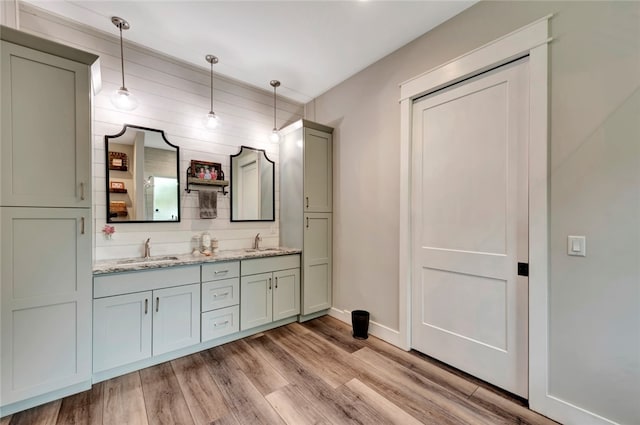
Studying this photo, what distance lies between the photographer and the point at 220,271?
2.61 meters

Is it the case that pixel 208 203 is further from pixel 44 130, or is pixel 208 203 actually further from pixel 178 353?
pixel 178 353

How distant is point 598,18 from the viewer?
1535 mm

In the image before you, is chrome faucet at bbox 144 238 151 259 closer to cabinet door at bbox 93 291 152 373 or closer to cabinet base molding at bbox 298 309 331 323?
cabinet door at bbox 93 291 152 373

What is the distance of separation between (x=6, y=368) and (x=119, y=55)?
8.70 ft

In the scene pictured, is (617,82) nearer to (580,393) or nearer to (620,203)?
(620,203)

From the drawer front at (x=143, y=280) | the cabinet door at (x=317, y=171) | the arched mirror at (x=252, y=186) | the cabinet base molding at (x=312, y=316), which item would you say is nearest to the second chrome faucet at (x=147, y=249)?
the drawer front at (x=143, y=280)

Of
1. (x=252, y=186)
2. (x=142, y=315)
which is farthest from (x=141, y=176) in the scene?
(x=142, y=315)

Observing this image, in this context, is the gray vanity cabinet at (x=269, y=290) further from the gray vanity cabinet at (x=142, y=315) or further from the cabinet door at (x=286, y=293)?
the gray vanity cabinet at (x=142, y=315)

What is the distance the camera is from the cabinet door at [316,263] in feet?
10.5

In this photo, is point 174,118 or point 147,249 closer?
point 147,249

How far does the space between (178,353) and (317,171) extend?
94.3 inches

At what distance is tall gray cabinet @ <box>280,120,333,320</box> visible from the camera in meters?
3.18

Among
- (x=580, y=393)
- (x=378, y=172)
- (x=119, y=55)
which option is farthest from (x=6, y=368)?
(x=580, y=393)

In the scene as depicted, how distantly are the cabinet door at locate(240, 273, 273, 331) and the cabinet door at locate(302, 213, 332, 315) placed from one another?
1.46ft
